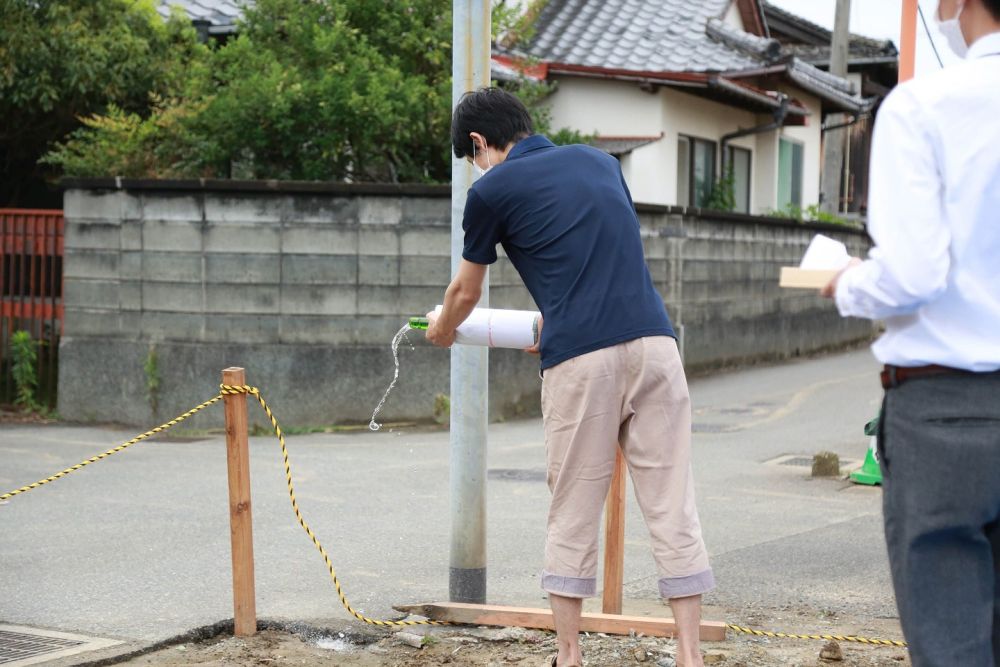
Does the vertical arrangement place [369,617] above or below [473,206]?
below

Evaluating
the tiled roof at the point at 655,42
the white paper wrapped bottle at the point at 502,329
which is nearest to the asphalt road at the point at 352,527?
the white paper wrapped bottle at the point at 502,329

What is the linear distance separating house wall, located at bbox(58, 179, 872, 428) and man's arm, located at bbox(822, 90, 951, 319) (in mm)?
8274

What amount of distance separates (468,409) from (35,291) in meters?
7.75

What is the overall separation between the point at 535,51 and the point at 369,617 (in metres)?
13.6

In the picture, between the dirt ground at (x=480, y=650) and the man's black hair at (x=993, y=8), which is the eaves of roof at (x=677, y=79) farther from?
the man's black hair at (x=993, y=8)

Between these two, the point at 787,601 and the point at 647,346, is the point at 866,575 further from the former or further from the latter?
the point at 647,346

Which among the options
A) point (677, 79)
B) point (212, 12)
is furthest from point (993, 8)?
point (212, 12)

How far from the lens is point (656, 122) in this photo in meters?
17.0

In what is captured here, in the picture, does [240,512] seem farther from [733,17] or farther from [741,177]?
[733,17]

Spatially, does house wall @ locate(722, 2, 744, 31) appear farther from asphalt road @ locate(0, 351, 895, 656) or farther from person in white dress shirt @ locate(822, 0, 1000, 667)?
person in white dress shirt @ locate(822, 0, 1000, 667)

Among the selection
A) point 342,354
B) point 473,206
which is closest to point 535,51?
point 342,354

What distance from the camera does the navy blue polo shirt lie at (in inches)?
157

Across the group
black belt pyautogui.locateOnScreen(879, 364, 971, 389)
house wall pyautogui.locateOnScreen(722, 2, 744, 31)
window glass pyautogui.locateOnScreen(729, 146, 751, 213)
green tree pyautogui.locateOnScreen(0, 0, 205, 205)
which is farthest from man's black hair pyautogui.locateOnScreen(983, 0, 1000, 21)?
house wall pyautogui.locateOnScreen(722, 2, 744, 31)

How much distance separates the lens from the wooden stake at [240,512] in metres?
4.98
